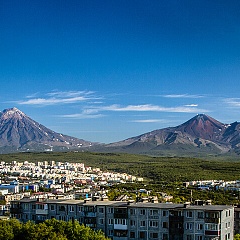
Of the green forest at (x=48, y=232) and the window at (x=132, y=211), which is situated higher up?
the window at (x=132, y=211)

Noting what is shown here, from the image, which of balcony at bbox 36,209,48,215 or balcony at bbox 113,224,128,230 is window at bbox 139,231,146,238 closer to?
balcony at bbox 113,224,128,230

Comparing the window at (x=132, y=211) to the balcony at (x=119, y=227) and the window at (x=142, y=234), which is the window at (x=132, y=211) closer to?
the balcony at (x=119, y=227)

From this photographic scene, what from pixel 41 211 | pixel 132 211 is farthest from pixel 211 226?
pixel 41 211

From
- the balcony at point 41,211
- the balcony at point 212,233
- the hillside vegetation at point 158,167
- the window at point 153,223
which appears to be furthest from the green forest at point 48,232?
the hillside vegetation at point 158,167

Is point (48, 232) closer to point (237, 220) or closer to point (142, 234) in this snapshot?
point (142, 234)

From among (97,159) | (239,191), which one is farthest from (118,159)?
(239,191)

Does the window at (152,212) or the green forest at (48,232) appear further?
the window at (152,212)

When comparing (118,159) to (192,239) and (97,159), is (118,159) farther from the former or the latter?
(192,239)

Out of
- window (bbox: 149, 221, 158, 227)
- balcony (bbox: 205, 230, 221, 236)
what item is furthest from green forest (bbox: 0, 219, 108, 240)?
balcony (bbox: 205, 230, 221, 236)
